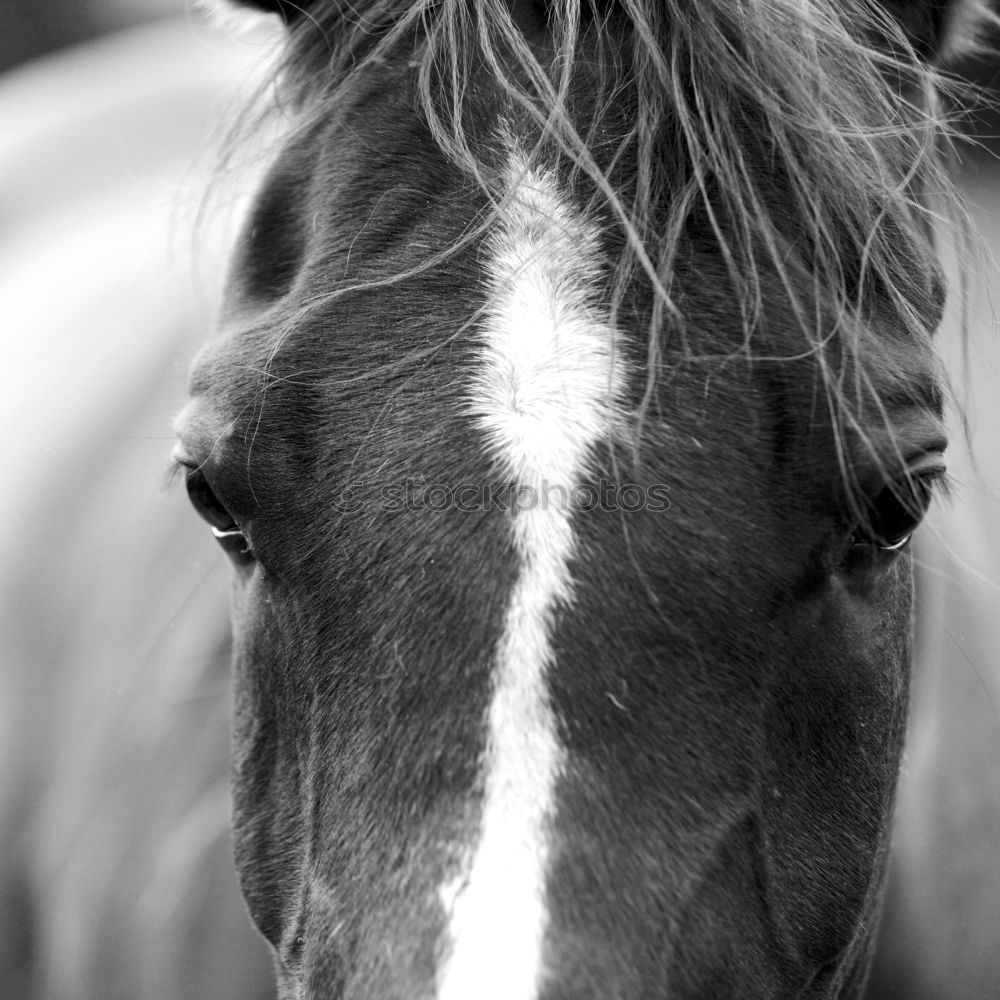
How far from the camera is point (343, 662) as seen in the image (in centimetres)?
111

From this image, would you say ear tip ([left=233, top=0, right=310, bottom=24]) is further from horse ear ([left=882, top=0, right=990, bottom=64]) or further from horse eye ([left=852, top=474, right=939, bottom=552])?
horse eye ([left=852, top=474, right=939, bottom=552])

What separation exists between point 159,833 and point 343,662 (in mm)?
1002

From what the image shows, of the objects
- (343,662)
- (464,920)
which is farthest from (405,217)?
(464,920)

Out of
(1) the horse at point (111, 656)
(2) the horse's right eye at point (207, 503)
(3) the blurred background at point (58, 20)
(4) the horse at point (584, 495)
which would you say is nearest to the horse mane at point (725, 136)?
(4) the horse at point (584, 495)

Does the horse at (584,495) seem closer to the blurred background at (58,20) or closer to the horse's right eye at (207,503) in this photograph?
the horse's right eye at (207,503)

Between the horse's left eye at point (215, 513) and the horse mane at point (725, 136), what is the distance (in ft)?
1.40

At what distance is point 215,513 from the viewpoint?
51.4 inches

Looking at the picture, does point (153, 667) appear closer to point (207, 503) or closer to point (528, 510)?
point (207, 503)

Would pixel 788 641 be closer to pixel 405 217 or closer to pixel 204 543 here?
pixel 405 217

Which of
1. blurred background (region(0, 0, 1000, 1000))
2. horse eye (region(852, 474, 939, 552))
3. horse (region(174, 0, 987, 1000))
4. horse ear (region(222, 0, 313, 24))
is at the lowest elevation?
blurred background (region(0, 0, 1000, 1000))

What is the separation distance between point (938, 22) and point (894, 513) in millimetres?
693

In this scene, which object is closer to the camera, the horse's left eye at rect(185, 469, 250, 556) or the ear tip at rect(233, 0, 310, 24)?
the horse's left eye at rect(185, 469, 250, 556)

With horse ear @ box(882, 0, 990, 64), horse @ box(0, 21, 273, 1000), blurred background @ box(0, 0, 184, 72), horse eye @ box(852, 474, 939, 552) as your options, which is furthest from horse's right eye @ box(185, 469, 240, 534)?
blurred background @ box(0, 0, 184, 72)

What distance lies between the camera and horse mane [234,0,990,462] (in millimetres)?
1124
